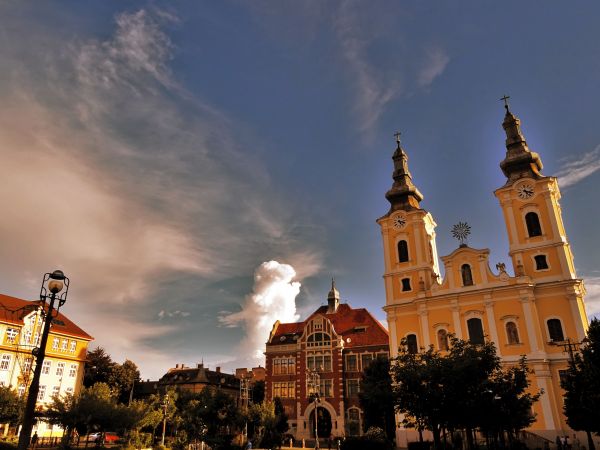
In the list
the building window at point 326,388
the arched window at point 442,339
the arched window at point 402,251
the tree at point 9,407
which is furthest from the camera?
the building window at point 326,388

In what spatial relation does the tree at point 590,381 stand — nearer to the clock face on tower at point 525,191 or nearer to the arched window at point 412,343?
the arched window at point 412,343

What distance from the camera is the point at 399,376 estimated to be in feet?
82.5

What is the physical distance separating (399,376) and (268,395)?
118 ft

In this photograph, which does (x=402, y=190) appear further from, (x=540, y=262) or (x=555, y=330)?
(x=555, y=330)

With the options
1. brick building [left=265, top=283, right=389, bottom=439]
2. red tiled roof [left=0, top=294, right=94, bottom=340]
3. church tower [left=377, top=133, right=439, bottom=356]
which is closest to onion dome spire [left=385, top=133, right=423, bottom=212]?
church tower [left=377, top=133, right=439, bottom=356]

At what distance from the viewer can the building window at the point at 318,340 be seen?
185 ft

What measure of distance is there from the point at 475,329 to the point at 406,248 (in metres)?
11.2

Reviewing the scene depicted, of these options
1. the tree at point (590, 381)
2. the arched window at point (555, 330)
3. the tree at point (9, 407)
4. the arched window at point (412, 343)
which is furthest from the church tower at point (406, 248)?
the tree at point (9, 407)

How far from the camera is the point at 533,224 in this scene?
141ft

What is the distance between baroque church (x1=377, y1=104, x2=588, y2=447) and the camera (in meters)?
38.3

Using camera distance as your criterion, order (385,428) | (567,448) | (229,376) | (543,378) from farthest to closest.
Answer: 1. (229,376)
2. (385,428)
3. (543,378)
4. (567,448)

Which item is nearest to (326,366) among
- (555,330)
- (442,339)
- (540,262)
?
(442,339)

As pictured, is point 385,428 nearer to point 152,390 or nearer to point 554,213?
point 554,213

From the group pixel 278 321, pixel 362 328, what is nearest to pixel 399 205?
pixel 362 328
